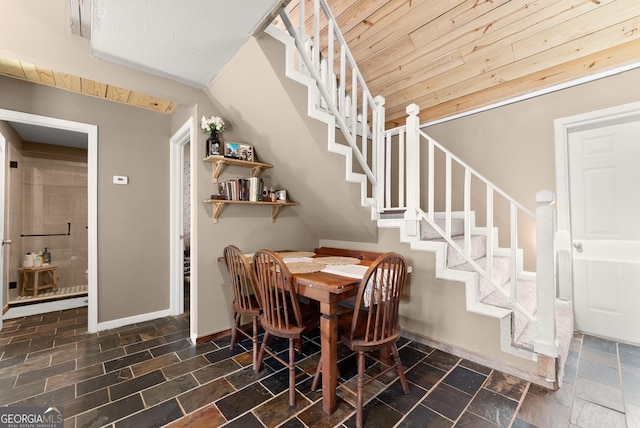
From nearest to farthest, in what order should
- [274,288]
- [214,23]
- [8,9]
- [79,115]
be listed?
[8,9] < [214,23] < [274,288] < [79,115]

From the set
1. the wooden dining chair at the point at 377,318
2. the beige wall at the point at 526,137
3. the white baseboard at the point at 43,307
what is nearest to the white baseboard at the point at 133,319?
the white baseboard at the point at 43,307

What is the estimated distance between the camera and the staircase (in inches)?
69.7

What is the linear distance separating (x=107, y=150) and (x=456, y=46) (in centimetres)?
367

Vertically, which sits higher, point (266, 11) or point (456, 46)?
point (456, 46)

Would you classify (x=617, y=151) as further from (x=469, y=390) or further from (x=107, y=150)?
(x=107, y=150)

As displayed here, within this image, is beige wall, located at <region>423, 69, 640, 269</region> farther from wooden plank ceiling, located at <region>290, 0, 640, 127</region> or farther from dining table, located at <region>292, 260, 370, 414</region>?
dining table, located at <region>292, 260, 370, 414</region>

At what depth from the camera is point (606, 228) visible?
246cm

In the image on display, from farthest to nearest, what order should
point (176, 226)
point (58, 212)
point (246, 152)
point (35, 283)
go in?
point (58, 212) → point (35, 283) → point (176, 226) → point (246, 152)

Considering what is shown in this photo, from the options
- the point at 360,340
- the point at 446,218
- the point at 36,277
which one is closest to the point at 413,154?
the point at 446,218

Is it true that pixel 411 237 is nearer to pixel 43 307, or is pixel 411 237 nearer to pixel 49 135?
pixel 43 307

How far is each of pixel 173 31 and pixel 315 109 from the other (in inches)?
40.1

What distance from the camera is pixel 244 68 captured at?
6.80 ft

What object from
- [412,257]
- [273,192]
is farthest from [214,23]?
[412,257]

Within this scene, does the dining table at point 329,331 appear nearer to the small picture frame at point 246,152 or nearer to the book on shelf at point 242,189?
the book on shelf at point 242,189
